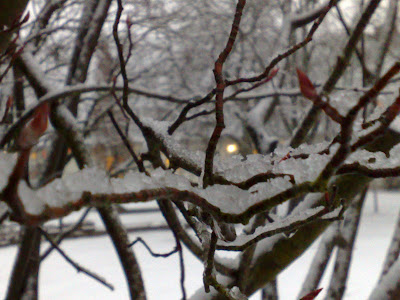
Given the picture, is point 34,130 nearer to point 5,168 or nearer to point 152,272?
point 5,168

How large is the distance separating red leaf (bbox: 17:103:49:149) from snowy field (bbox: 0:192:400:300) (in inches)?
260

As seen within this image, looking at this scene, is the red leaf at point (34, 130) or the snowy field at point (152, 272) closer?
the red leaf at point (34, 130)

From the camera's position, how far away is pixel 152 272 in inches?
335

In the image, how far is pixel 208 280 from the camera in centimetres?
89

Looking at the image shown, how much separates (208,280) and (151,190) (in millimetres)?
385

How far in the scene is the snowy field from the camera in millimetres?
7270

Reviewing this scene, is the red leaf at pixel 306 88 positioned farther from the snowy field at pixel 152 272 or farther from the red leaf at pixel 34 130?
the snowy field at pixel 152 272

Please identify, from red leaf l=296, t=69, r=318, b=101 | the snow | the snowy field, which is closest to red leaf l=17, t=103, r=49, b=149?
the snow

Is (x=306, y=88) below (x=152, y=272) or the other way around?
below

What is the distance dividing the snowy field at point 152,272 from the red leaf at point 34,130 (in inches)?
260

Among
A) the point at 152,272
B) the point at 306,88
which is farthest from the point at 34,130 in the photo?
the point at 152,272

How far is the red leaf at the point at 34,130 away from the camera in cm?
44

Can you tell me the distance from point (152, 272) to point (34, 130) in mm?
8488

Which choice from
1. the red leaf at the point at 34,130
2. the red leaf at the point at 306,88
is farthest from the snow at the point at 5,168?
the red leaf at the point at 306,88
